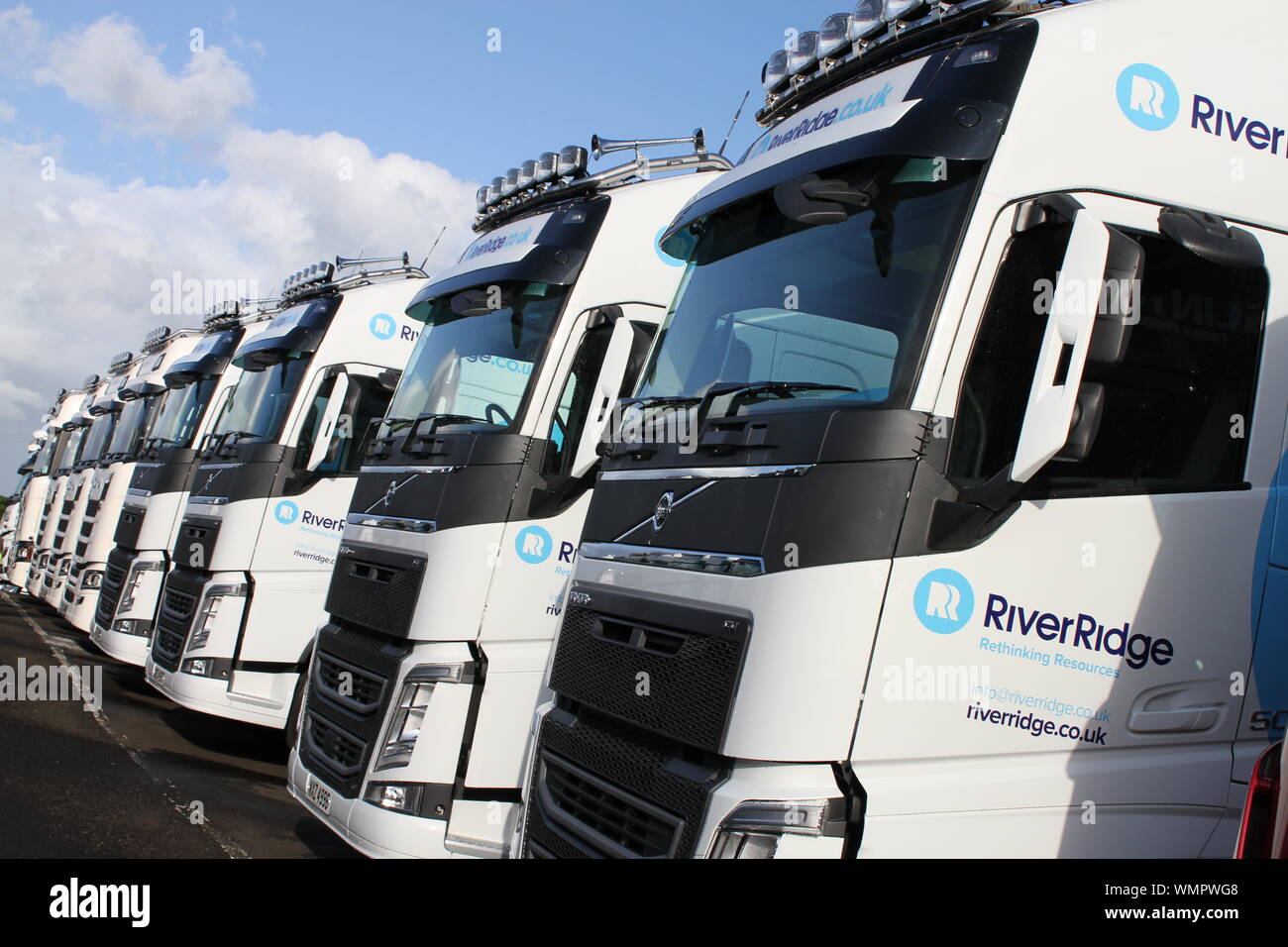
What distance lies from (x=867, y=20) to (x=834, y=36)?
0.18 meters

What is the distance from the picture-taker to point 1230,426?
3479 millimetres

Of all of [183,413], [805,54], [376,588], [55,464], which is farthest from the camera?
[55,464]

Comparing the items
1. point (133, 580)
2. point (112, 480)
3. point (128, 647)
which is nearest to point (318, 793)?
point (128, 647)

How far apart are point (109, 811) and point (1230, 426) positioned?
6.05 metres

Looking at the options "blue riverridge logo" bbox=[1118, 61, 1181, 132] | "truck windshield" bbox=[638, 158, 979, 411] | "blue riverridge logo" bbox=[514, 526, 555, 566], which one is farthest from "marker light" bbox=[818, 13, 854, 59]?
"blue riverridge logo" bbox=[514, 526, 555, 566]

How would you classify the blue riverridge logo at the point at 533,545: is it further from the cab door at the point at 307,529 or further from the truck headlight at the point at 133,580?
the truck headlight at the point at 133,580

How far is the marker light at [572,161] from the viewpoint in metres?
6.23

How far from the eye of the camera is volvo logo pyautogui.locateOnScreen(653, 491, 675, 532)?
356 cm

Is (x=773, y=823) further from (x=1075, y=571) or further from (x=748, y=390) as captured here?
(x=748, y=390)

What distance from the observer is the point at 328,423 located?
7.93 metres

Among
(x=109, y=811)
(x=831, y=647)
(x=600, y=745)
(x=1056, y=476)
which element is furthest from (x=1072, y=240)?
(x=109, y=811)

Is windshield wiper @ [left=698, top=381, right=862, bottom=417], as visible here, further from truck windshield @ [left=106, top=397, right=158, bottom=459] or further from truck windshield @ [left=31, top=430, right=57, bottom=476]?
truck windshield @ [left=31, top=430, right=57, bottom=476]

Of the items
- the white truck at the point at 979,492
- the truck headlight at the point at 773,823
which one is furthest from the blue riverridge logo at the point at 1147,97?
the truck headlight at the point at 773,823

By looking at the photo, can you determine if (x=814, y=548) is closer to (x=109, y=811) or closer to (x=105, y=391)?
(x=109, y=811)
